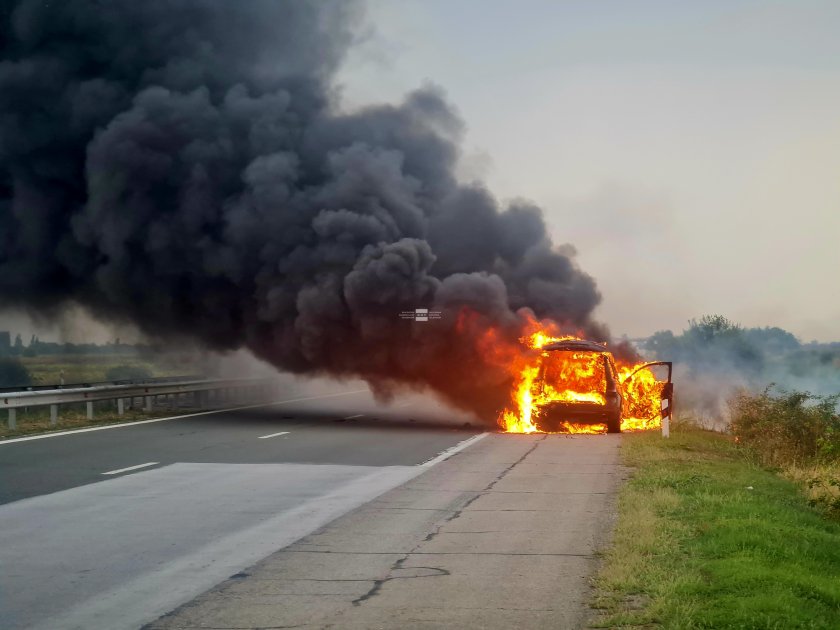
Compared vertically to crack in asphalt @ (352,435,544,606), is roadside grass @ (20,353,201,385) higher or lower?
higher

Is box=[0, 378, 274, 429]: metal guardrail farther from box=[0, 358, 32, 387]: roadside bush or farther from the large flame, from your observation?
box=[0, 358, 32, 387]: roadside bush

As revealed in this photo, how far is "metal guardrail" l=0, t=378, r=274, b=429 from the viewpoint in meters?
23.3

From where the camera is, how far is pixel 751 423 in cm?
2488

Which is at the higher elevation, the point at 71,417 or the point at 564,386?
the point at 564,386

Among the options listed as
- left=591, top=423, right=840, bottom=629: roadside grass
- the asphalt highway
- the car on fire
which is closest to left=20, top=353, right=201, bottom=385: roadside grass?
the car on fire

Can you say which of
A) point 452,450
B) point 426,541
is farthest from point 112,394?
point 426,541

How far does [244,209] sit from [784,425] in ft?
55.9

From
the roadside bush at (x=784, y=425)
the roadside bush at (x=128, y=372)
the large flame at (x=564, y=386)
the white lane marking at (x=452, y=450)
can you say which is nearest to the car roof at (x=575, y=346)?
the large flame at (x=564, y=386)

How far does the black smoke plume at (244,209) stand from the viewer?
1179 inches

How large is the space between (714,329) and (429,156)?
25.7 m

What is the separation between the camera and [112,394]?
27500mm

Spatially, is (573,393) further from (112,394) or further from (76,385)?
(76,385)

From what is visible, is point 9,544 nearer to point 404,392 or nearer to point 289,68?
point 404,392

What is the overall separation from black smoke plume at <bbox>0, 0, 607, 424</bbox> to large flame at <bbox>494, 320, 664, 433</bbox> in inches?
35.2
